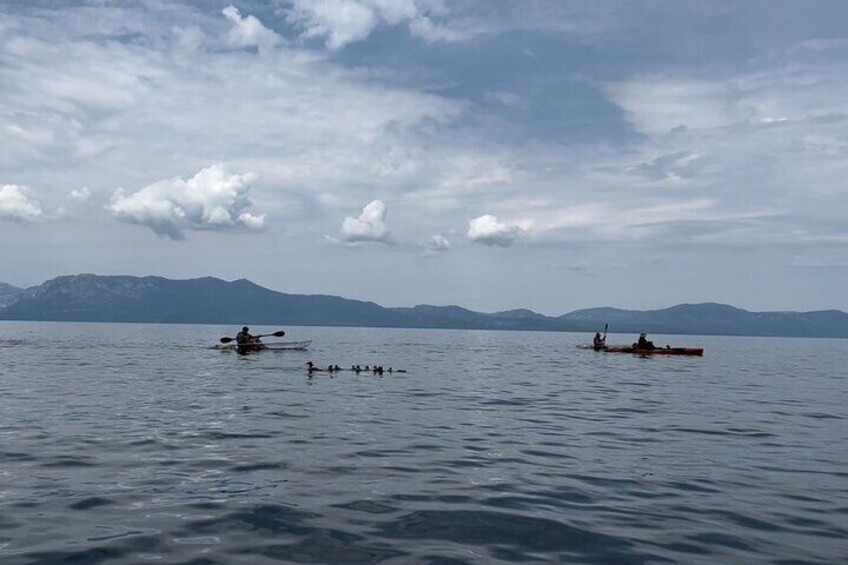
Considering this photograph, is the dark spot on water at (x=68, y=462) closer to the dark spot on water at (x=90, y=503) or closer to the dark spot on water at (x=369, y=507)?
the dark spot on water at (x=90, y=503)

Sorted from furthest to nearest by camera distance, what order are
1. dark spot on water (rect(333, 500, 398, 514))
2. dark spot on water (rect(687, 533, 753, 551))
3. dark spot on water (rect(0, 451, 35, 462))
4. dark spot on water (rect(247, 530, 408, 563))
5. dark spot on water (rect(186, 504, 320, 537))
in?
1. dark spot on water (rect(0, 451, 35, 462))
2. dark spot on water (rect(333, 500, 398, 514))
3. dark spot on water (rect(186, 504, 320, 537))
4. dark spot on water (rect(687, 533, 753, 551))
5. dark spot on water (rect(247, 530, 408, 563))

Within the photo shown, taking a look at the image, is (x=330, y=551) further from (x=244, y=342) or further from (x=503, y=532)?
(x=244, y=342)

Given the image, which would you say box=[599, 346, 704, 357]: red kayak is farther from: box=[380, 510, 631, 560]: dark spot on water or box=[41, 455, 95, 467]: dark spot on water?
box=[41, 455, 95, 467]: dark spot on water

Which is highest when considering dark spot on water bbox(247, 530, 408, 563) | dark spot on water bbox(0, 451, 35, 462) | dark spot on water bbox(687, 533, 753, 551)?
dark spot on water bbox(687, 533, 753, 551)

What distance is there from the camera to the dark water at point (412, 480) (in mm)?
12219

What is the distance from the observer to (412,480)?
17.5 metres

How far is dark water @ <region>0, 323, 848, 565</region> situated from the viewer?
12.2m

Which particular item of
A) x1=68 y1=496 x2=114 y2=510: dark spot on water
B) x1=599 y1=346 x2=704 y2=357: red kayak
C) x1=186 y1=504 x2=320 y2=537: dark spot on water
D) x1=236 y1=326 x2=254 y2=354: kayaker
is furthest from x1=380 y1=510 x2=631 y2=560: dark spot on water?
x1=599 y1=346 x2=704 y2=357: red kayak

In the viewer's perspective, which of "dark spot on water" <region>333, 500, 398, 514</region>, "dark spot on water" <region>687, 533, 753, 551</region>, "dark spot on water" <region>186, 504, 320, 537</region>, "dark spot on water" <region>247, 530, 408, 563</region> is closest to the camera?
"dark spot on water" <region>247, 530, 408, 563</region>

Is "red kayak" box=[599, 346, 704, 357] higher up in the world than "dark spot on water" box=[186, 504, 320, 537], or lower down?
higher up

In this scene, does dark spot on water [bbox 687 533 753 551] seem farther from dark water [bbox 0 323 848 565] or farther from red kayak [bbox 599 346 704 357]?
red kayak [bbox 599 346 704 357]

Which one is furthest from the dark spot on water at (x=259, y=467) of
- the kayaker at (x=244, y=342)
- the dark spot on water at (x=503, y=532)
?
the kayaker at (x=244, y=342)

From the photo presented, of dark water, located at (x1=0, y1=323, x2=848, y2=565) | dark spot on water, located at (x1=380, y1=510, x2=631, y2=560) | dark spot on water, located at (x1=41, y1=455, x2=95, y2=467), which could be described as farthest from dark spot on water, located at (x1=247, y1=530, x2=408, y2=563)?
dark spot on water, located at (x1=41, y1=455, x2=95, y2=467)

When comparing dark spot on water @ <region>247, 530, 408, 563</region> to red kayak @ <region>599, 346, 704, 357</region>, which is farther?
red kayak @ <region>599, 346, 704, 357</region>
